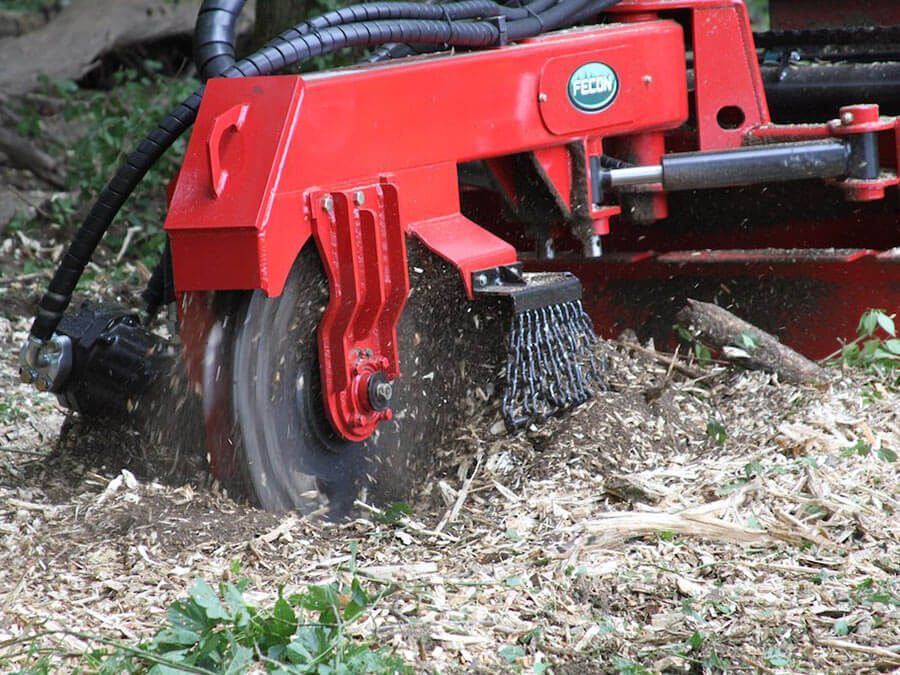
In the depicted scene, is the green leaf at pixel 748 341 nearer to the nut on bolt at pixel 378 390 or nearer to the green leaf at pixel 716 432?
the green leaf at pixel 716 432

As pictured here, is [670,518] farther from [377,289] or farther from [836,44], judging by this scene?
[836,44]

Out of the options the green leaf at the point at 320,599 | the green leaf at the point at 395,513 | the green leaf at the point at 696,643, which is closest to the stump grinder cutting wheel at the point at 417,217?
the green leaf at the point at 395,513

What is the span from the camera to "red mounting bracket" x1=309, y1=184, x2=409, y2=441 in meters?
3.00

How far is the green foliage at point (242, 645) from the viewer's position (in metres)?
2.24

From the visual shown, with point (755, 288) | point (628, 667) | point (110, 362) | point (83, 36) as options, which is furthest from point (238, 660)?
point (83, 36)

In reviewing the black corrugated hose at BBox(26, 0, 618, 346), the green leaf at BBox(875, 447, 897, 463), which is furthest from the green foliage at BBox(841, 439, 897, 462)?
the black corrugated hose at BBox(26, 0, 618, 346)

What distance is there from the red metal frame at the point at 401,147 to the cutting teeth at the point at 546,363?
180 millimetres

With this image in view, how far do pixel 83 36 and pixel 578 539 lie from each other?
5235 millimetres

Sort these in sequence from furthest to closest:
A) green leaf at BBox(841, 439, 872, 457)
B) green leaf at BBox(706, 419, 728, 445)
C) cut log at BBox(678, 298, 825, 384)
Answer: cut log at BBox(678, 298, 825, 384) → green leaf at BBox(706, 419, 728, 445) → green leaf at BBox(841, 439, 872, 457)

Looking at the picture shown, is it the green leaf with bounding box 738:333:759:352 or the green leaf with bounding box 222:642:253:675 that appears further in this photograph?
the green leaf with bounding box 738:333:759:352

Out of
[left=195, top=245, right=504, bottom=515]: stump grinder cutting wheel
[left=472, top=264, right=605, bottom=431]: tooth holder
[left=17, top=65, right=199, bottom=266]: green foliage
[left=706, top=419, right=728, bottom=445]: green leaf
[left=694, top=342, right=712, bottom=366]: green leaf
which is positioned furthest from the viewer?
[left=17, top=65, right=199, bottom=266]: green foliage

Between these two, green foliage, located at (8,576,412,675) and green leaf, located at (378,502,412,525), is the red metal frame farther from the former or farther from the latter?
green foliage, located at (8,576,412,675)

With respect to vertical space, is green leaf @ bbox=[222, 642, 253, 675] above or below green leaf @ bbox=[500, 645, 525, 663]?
above

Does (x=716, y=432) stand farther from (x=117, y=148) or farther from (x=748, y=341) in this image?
(x=117, y=148)
